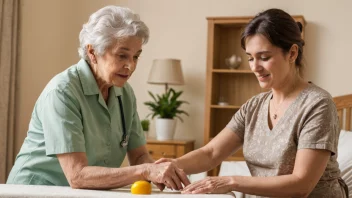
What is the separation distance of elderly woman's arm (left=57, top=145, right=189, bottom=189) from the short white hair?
1.38 feet

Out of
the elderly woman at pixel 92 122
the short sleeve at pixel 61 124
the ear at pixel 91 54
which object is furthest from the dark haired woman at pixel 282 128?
the ear at pixel 91 54

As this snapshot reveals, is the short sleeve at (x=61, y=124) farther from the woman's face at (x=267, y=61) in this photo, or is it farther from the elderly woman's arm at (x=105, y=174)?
the woman's face at (x=267, y=61)

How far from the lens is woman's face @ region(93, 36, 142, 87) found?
187cm

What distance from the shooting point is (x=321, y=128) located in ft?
5.73

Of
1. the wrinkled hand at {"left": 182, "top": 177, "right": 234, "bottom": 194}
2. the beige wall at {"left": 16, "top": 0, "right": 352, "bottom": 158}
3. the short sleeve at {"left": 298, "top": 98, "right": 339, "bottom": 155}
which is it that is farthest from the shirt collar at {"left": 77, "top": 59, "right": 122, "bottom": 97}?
the beige wall at {"left": 16, "top": 0, "right": 352, "bottom": 158}

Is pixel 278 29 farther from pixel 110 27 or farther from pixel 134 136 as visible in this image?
pixel 134 136

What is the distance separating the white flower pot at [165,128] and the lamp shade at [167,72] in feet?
1.10

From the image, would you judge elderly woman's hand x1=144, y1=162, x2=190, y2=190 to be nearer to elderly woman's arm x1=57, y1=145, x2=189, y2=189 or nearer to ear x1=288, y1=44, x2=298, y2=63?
elderly woman's arm x1=57, y1=145, x2=189, y2=189

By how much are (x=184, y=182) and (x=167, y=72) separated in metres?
2.83

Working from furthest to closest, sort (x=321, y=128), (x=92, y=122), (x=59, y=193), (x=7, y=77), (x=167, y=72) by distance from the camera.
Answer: (x=167, y=72) → (x=7, y=77) → (x=92, y=122) → (x=321, y=128) → (x=59, y=193)

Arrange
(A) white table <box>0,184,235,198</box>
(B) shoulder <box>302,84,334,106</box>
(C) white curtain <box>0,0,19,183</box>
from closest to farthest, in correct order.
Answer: (A) white table <box>0,184,235,198</box> < (B) shoulder <box>302,84,334,106</box> < (C) white curtain <box>0,0,19,183</box>

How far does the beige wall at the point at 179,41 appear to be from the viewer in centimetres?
445

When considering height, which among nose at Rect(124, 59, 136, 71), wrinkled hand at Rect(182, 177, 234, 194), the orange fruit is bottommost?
wrinkled hand at Rect(182, 177, 234, 194)

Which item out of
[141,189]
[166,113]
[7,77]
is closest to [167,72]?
[166,113]
